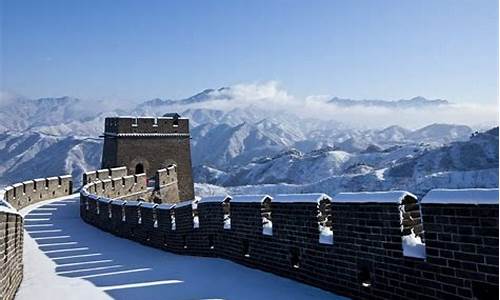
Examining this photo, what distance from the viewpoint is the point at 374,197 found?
596cm

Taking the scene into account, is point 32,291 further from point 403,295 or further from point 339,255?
point 403,295

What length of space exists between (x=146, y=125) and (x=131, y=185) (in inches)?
398

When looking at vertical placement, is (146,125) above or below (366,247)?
above

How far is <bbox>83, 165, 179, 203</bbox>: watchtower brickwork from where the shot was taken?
22656 millimetres

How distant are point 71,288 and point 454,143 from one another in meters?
133

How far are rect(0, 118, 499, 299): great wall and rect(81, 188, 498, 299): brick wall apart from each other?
0.03ft

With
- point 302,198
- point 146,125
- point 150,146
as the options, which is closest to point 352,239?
point 302,198

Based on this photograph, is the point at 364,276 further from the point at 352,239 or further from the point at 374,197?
the point at 374,197

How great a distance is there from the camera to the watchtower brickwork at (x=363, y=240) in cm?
478

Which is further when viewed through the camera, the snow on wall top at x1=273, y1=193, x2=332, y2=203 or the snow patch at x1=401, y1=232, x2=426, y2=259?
the snow on wall top at x1=273, y1=193, x2=332, y2=203

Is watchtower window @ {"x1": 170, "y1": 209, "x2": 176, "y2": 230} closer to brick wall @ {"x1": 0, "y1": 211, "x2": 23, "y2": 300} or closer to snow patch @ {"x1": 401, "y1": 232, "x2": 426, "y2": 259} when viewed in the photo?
brick wall @ {"x1": 0, "y1": 211, "x2": 23, "y2": 300}

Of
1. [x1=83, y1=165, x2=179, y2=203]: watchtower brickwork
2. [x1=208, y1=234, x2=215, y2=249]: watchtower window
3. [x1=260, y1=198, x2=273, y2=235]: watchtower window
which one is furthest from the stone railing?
[x1=83, y1=165, x2=179, y2=203]: watchtower brickwork

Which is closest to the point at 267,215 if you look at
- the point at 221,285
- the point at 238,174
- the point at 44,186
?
A: the point at 221,285

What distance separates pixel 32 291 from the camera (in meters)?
7.30
